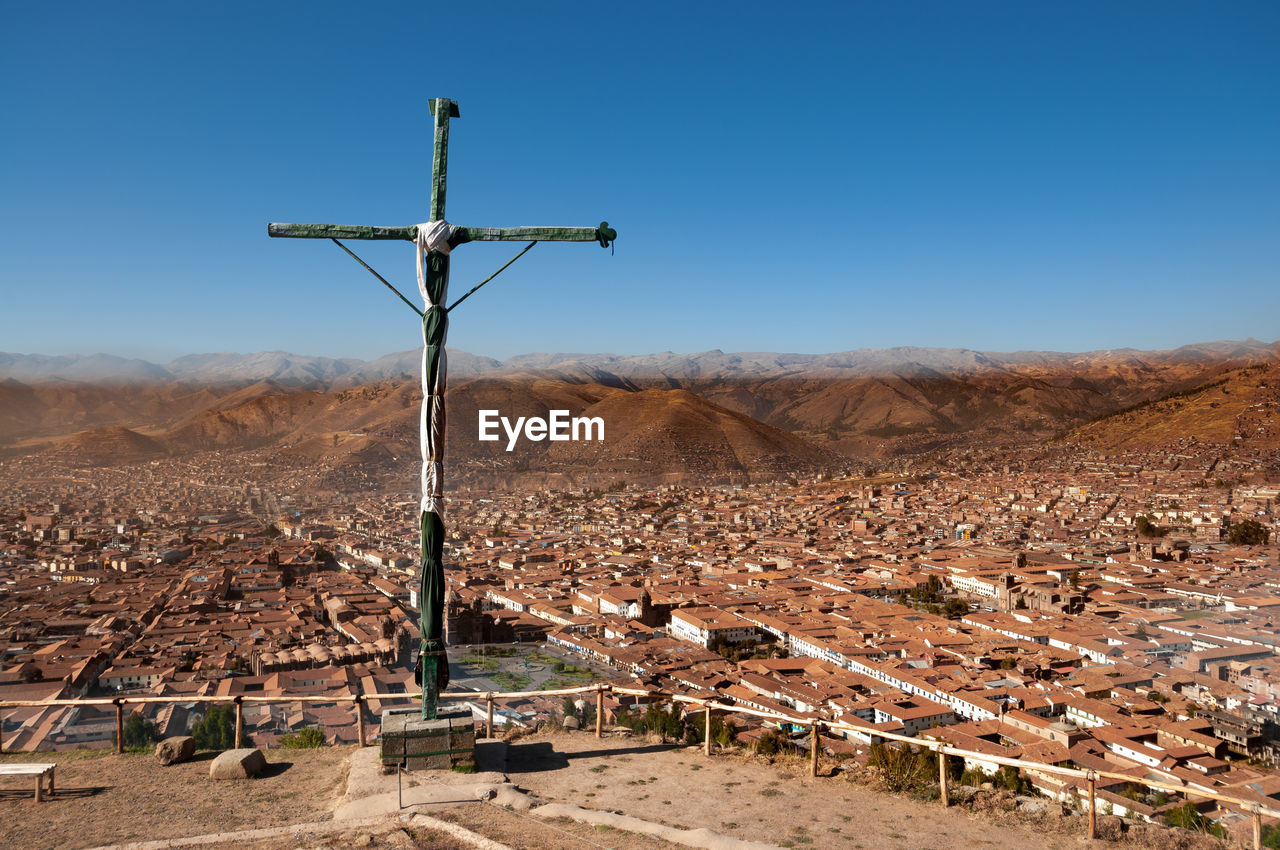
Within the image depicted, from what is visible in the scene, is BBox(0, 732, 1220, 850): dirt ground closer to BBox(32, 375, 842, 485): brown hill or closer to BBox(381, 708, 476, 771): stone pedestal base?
BBox(381, 708, 476, 771): stone pedestal base

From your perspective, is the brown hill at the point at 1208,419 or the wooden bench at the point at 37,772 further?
the brown hill at the point at 1208,419

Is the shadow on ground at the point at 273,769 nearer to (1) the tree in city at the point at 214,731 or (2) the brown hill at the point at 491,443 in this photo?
(1) the tree in city at the point at 214,731

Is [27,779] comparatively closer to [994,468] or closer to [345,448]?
[345,448]

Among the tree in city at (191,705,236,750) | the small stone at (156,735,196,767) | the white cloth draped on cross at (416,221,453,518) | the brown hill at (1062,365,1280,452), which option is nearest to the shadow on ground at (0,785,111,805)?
the small stone at (156,735,196,767)

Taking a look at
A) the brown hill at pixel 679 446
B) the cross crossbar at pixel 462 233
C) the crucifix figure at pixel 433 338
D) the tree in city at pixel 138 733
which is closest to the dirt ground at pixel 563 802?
the crucifix figure at pixel 433 338

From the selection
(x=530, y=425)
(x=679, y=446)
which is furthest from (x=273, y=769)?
(x=679, y=446)

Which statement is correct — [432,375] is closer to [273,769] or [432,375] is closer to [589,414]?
[273,769]
